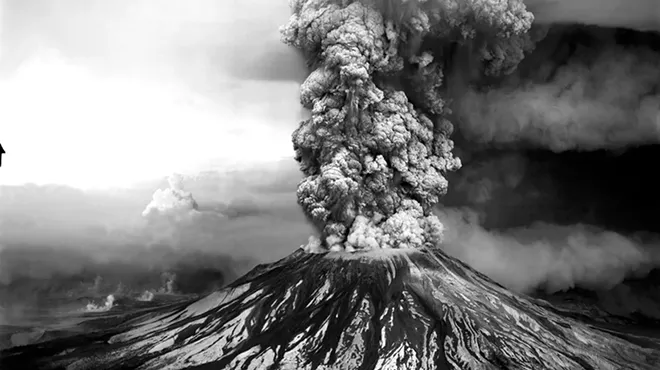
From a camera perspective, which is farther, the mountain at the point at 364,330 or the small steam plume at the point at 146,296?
the small steam plume at the point at 146,296

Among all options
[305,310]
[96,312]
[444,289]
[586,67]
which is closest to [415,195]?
[444,289]

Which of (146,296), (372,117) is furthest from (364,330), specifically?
(146,296)

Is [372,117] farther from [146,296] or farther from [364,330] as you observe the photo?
[146,296]

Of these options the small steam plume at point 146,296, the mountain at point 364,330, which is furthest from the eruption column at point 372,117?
the small steam plume at point 146,296

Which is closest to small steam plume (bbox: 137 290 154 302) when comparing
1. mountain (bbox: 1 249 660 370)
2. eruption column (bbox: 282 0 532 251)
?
mountain (bbox: 1 249 660 370)

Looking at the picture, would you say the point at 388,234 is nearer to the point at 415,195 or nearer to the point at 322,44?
the point at 415,195

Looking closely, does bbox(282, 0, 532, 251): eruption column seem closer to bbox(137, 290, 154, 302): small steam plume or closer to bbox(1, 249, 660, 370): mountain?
bbox(1, 249, 660, 370): mountain

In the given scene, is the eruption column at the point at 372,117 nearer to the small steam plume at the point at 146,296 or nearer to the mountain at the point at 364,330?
the mountain at the point at 364,330

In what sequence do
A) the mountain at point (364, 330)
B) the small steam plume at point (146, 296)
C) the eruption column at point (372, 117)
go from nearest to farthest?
the mountain at point (364, 330)
the eruption column at point (372, 117)
the small steam plume at point (146, 296)
